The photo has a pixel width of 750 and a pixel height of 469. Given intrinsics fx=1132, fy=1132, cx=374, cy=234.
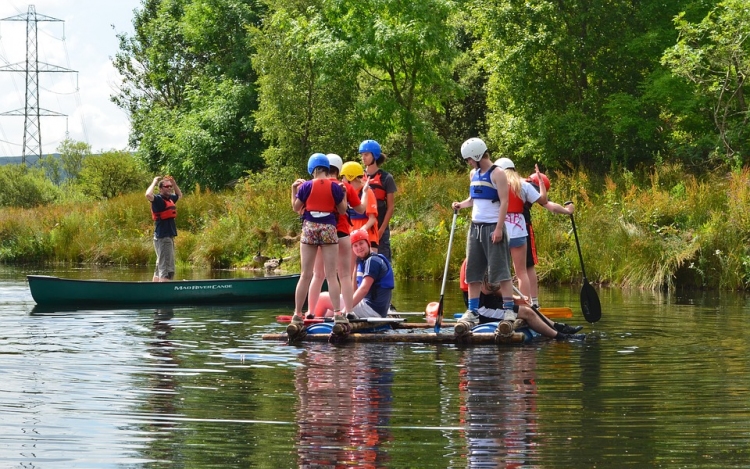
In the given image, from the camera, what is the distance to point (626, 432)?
654 cm

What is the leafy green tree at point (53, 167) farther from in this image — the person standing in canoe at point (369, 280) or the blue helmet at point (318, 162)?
the blue helmet at point (318, 162)

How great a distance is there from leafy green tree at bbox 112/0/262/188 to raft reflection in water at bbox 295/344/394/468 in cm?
3252

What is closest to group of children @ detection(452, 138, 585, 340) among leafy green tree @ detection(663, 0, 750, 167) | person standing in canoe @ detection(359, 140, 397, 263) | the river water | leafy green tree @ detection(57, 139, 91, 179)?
the river water

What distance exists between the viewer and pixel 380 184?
12531 millimetres

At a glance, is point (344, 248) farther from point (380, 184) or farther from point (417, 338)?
point (380, 184)

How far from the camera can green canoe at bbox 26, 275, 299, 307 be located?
55.3 ft

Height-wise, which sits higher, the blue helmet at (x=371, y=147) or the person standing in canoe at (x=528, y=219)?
the blue helmet at (x=371, y=147)

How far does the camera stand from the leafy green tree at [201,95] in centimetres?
4281

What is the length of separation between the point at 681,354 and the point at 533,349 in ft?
4.46

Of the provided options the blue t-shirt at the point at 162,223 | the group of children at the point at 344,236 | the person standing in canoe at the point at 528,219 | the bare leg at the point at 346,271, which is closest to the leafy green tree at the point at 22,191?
the blue t-shirt at the point at 162,223

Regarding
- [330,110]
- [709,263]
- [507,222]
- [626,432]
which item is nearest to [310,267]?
[507,222]

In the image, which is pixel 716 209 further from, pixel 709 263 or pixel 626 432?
pixel 626 432

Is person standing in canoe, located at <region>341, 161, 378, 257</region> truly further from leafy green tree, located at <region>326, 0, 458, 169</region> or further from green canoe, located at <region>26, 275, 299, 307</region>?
leafy green tree, located at <region>326, 0, 458, 169</region>

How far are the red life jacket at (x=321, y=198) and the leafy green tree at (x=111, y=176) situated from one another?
125ft
